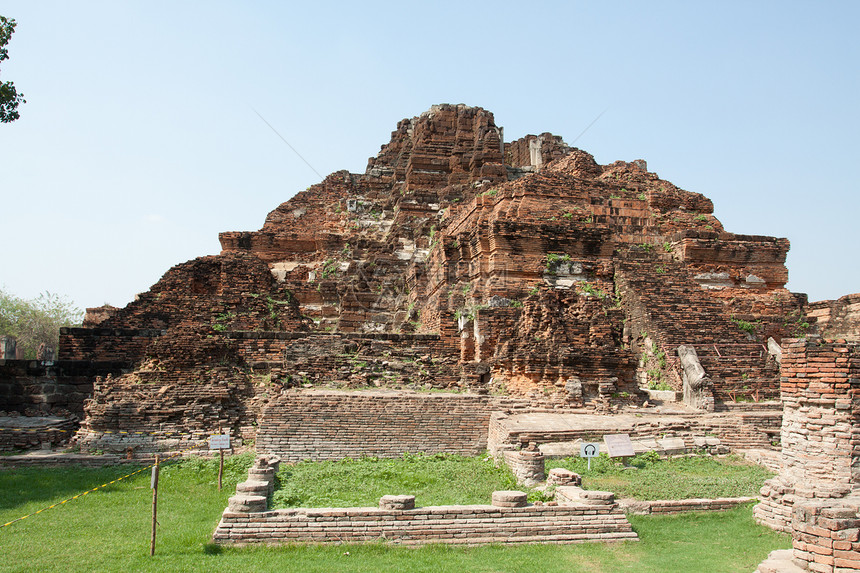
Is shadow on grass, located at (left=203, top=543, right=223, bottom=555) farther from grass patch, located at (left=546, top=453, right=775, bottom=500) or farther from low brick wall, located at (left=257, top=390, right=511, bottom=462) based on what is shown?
grass patch, located at (left=546, top=453, right=775, bottom=500)

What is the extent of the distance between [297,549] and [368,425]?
482 cm

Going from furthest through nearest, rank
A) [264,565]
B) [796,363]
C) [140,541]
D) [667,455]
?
[667,455]
[796,363]
[140,541]
[264,565]

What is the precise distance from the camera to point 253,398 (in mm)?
13945

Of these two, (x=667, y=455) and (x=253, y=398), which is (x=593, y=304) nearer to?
(x=667, y=455)

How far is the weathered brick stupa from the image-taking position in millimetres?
13914

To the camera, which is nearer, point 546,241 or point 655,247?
point 546,241

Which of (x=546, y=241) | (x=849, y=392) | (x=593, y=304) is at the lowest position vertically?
(x=849, y=392)

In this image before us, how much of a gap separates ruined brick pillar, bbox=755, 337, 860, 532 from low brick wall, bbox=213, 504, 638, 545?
1.88m

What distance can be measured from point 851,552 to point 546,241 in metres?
11.2

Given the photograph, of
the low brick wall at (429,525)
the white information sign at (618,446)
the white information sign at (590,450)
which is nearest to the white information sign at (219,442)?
the low brick wall at (429,525)

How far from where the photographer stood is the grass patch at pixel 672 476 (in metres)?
9.48

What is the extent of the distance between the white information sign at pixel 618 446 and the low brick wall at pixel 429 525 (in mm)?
2230

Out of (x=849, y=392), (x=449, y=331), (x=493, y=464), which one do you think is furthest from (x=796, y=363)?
(x=449, y=331)

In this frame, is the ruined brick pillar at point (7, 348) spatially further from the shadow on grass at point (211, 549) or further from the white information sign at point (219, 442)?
the shadow on grass at point (211, 549)
